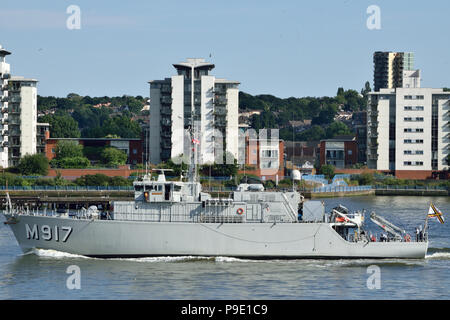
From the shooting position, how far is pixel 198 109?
101 meters

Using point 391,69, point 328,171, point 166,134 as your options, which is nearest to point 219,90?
point 166,134

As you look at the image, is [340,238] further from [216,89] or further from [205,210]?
[216,89]

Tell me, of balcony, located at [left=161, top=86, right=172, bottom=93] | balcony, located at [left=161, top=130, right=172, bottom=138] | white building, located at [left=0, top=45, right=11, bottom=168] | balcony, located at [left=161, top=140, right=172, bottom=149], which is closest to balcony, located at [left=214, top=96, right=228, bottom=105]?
balcony, located at [left=161, top=86, right=172, bottom=93]

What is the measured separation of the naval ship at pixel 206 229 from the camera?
43219mm

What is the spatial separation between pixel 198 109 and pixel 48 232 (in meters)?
58.2

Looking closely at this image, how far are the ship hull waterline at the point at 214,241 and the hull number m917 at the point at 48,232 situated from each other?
6 cm

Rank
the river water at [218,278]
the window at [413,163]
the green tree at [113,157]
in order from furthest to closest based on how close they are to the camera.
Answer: the window at [413,163] < the green tree at [113,157] < the river water at [218,278]

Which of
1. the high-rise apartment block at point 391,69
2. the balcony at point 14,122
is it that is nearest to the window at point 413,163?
the balcony at point 14,122

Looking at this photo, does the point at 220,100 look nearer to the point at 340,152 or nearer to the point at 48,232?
the point at 340,152

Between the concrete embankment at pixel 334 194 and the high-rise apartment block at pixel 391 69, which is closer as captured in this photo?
the concrete embankment at pixel 334 194

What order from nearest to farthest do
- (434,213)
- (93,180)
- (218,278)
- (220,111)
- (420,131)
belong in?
(218,278)
(434,213)
(93,180)
(220,111)
(420,131)

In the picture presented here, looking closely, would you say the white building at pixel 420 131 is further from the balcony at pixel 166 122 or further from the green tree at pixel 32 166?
the green tree at pixel 32 166

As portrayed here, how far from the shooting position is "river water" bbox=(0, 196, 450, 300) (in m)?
36.6
